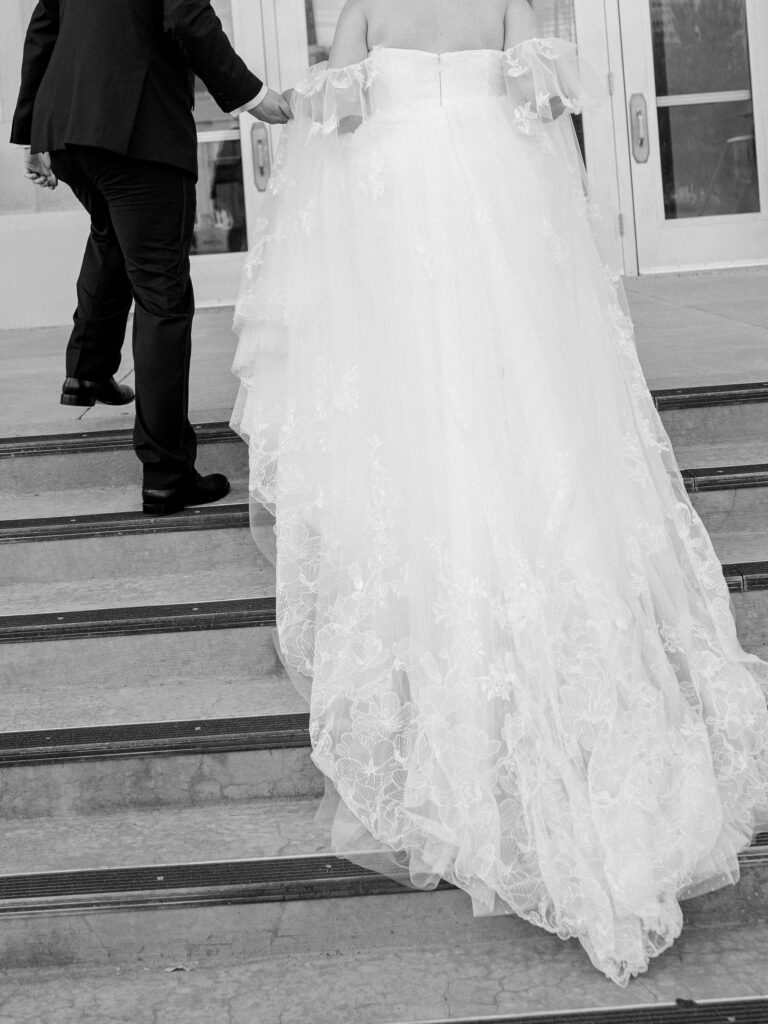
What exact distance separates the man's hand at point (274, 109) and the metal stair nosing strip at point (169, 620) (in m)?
1.13

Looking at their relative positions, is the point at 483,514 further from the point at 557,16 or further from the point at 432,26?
the point at 557,16

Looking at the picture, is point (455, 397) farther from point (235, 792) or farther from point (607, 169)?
point (607, 169)

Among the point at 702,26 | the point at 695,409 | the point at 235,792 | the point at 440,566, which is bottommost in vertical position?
the point at 235,792

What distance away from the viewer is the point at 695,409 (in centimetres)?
320

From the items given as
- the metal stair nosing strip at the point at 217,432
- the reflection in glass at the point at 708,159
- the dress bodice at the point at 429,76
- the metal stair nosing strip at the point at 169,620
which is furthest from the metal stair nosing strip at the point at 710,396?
the reflection in glass at the point at 708,159

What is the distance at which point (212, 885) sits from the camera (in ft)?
6.23

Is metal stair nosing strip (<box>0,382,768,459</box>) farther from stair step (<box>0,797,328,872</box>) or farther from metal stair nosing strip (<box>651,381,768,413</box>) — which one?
stair step (<box>0,797,328,872</box>)

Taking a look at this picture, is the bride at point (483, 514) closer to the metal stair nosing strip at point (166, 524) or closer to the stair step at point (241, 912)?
the stair step at point (241, 912)

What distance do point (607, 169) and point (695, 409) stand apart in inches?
141

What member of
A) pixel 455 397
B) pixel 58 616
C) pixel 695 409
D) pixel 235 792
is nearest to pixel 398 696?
pixel 235 792

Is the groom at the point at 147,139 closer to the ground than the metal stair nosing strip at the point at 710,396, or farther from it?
farther from it

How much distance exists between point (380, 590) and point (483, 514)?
24 cm

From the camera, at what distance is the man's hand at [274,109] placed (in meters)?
2.60

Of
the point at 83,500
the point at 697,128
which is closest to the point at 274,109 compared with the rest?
the point at 83,500
